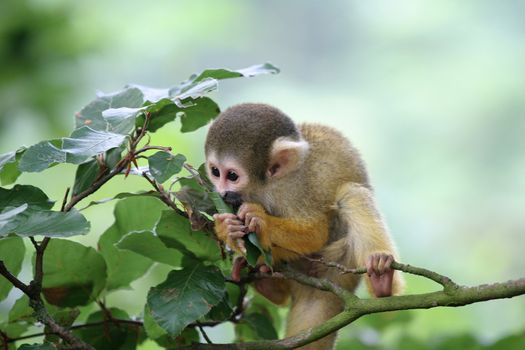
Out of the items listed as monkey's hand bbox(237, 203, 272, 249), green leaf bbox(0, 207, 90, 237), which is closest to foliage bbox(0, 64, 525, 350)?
green leaf bbox(0, 207, 90, 237)

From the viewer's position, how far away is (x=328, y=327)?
55.9 inches

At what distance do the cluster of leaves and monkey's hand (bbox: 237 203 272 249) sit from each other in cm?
11

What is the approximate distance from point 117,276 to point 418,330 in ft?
5.02

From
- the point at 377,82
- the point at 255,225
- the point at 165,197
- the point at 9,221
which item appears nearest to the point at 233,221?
the point at 255,225

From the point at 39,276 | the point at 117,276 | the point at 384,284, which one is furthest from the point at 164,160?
the point at 384,284

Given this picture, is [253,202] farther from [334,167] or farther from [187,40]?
[187,40]

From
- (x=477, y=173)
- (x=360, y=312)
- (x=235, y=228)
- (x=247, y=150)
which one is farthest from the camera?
(x=477, y=173)

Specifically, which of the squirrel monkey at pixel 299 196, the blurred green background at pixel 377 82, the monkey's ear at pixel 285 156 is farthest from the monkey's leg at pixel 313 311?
the blurred green background at pixel 377 82

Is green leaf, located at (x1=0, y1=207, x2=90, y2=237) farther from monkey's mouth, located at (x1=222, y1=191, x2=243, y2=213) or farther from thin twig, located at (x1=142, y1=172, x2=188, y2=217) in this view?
monkey's mouth, located at (x1=222, y1=191, x2=243, y2=213)

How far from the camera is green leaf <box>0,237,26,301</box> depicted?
5.28 ft

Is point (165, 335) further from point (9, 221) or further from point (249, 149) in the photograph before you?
point (249, 149)

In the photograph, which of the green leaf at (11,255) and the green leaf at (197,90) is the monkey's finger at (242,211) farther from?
the green leaf at (11,255)

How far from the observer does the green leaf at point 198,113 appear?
1.78m

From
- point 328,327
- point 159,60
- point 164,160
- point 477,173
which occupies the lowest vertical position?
point 477,173
